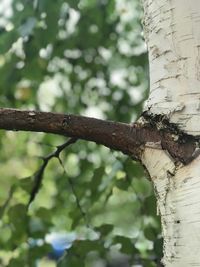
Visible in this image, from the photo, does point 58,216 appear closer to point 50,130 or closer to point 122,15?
point 122,15

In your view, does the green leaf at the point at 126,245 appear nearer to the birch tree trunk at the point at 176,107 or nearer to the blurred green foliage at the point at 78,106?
the blurred green foliage at the point at 78,106

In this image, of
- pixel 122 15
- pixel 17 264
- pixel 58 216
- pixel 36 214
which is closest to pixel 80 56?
pixel 122 15

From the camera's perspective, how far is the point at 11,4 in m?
1.31

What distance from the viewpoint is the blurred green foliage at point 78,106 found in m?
1.10

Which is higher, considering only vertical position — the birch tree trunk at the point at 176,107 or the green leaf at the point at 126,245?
the birch tree trunk at the point at 176,107

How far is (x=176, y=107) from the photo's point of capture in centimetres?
60

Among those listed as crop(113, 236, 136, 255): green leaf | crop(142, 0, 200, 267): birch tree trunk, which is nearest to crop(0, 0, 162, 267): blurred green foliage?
crop(113, 236, 136, 255): green leaf

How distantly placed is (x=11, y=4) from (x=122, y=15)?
0.74 m

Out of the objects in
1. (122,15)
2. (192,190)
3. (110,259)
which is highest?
(122,15)

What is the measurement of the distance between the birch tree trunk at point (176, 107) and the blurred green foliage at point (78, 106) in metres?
0.34

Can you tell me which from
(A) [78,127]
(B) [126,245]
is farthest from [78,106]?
(A) [78,127]

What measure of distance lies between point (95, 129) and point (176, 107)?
80mm

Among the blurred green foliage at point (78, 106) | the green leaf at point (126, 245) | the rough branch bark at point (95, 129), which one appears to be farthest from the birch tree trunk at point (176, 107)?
the green leaf at point (126, 245)

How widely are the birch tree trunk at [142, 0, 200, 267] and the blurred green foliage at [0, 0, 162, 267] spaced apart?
0.34 meters
